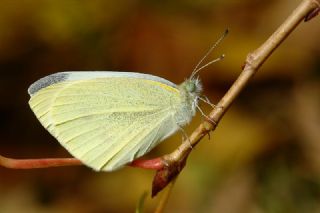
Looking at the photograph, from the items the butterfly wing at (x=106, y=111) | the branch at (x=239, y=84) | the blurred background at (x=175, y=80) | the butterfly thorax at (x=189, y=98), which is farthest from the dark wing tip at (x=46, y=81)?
the blurred background at (x=175, y=80)

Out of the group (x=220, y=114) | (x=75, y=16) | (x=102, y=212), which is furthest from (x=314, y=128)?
(x=220, y=114)

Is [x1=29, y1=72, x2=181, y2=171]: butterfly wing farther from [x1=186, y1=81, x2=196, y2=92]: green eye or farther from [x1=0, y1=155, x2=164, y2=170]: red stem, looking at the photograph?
[x1=0, y1=155, x2=164, y2=170]: red stem

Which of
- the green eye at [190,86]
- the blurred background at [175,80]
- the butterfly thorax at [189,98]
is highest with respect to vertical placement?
the green eye at [190,86]

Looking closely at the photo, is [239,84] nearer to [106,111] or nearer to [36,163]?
[36,163]

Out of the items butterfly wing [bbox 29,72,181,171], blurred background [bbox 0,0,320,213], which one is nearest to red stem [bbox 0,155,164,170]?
butterfly wing [bbox 29,72,181,171]

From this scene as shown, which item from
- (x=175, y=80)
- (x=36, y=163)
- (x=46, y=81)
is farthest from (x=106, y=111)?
(x=175, y=80)

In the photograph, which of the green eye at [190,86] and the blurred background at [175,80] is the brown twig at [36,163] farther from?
the blurred background at [175,80]
